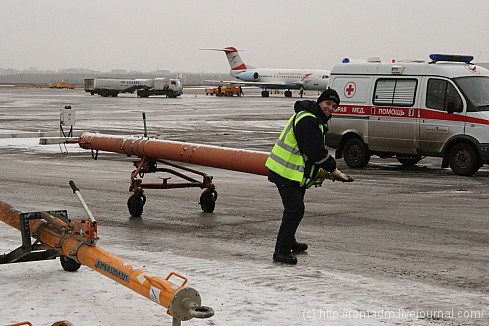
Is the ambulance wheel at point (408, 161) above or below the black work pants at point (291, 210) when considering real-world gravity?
below

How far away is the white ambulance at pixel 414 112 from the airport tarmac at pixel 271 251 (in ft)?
2.45

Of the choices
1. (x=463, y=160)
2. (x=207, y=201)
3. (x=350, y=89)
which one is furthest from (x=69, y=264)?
(x=350, y=89)

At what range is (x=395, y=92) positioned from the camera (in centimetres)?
1859

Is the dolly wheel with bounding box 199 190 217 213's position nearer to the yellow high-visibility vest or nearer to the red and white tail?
the yellow high-visibility vest

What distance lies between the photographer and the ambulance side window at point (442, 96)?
17656 millimetres

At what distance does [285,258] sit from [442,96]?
1011 centimetres

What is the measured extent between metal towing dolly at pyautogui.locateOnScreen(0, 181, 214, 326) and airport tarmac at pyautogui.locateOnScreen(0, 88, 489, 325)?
0.95 feet

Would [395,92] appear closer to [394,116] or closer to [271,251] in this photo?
[394,116]

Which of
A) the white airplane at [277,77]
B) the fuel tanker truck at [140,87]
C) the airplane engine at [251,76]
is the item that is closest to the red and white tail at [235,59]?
the white airplane at [277,77]

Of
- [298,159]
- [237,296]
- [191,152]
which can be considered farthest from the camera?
[191,152]

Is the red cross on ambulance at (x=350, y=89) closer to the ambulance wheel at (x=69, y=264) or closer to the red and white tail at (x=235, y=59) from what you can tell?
the ambulance wheel at (x=69, y=264)

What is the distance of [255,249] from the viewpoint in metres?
9.58

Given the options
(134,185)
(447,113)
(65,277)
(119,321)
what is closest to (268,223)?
(134,185)

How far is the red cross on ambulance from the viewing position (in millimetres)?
19250
